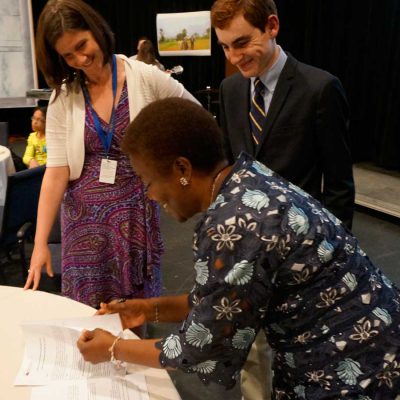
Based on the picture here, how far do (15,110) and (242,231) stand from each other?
751cm

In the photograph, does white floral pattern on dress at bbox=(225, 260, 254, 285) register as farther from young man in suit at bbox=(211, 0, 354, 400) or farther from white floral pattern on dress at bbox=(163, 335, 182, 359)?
young man in suit at bbox=(211, 0, 354, 400)

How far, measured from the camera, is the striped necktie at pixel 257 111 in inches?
59.5

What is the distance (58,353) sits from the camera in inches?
42.5

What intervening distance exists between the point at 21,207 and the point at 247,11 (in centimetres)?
153

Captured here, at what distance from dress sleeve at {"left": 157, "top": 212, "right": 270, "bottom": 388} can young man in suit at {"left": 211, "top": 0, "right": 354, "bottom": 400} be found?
723 mm

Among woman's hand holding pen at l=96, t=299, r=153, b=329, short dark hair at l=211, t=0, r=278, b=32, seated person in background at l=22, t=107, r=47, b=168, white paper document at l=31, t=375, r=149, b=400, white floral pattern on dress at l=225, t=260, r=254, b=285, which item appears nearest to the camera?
white floral pattern on dress at l=225, t=260, r=254, b=285

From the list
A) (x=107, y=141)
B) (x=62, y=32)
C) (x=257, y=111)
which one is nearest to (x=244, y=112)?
(x=257, y=111)

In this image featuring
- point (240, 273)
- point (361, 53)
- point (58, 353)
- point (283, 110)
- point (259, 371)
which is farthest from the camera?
point (361, 53)

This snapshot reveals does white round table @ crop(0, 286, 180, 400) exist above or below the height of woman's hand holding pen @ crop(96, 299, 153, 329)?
below

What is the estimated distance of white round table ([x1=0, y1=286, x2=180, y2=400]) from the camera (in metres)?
0.98

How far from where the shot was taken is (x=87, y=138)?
1.55 metres

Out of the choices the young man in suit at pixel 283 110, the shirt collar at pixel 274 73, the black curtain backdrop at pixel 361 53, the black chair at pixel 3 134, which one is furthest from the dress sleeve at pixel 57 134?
the black curtain backdrop at pixel 361 53

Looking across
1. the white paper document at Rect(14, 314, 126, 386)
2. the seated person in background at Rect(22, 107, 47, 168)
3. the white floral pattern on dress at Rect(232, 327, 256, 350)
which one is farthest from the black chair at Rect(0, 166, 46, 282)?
the white floral pattern on dress at Rect(232, 327, 256, 350)

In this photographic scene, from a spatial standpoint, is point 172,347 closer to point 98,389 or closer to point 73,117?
point 98,389
